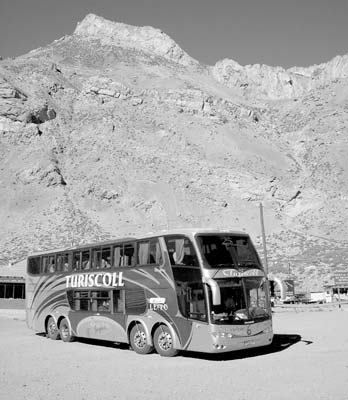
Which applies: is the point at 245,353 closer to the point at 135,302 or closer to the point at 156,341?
the point at 156,341

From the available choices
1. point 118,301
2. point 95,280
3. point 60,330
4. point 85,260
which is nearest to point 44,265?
point 60,330

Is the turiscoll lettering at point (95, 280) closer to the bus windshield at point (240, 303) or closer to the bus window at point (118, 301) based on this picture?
the bus window at point (118, 301)

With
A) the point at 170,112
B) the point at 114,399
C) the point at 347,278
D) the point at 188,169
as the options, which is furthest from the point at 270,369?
the point at 170,112

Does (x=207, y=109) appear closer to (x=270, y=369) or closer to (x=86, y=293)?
(x=86, y=293)

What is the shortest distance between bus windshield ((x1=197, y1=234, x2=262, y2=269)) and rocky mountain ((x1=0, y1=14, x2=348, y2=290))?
138 feet

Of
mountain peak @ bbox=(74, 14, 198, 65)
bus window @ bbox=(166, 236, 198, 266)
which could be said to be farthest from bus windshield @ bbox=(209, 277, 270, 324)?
mountain peak @ bbox=(74, 14, 198, 65)

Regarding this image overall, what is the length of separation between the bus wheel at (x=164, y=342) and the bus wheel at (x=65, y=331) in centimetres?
559

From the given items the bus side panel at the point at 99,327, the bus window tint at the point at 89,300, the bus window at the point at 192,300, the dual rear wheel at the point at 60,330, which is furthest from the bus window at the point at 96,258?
the bus window at the point at 192,300

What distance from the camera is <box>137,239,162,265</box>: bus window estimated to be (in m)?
15.1

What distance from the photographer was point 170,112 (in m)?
93.8

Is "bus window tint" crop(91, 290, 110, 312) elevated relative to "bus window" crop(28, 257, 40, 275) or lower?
lower

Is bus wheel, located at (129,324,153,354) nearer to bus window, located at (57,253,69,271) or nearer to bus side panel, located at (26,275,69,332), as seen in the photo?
bus side panel, located at (26,275,69,332)

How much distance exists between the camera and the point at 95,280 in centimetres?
1753

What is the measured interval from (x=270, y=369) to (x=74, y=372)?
15.9 feet
